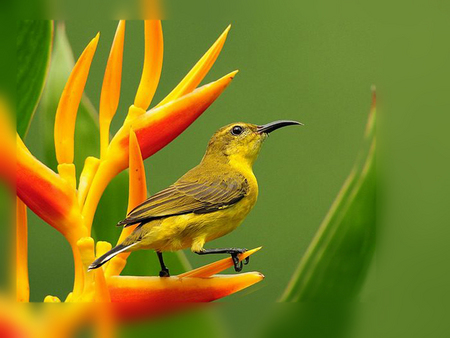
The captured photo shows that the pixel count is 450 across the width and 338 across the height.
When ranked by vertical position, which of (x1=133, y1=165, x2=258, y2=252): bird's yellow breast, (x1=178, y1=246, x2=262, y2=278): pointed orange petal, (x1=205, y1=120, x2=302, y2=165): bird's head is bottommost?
(x1=178, y1=246, x2=262, y2=278): pointed orange petal

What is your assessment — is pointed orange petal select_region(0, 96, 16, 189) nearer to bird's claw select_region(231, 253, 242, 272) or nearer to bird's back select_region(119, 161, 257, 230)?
bird's back select_region(119, 161, 257, 230)

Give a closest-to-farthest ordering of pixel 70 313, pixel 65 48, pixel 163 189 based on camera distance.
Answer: pixel 70 313, pixel 163 189, pixel 65 48

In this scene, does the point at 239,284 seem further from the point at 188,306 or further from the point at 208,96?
the point at 208,96

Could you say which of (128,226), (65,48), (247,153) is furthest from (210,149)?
(65,48)

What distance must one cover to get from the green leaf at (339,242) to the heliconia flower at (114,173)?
0.10 m

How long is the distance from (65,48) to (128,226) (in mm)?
313

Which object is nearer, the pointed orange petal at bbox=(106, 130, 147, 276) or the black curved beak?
the pointed orange petal at bbox=(106, 130, 147, 276)

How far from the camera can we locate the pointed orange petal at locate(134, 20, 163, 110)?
0.82 metres

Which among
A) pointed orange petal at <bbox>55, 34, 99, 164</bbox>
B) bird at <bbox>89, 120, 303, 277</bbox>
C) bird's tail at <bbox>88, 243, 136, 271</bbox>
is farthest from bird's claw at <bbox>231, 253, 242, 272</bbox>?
pointed orange petal at <bbox>55, 34, 99, 164</bbox>

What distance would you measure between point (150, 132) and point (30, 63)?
22 cm

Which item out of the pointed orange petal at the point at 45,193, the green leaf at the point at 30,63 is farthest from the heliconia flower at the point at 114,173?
the green leaf at the point at 30,63

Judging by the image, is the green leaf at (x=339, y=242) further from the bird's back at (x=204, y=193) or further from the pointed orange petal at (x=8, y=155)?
the pointed orange petal at (x=8, y=155)

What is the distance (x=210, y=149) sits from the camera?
0.90m

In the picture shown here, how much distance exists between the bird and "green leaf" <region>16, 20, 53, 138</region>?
0.22 metres
